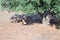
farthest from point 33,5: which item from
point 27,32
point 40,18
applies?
point 40,18

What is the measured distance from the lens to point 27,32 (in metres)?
10.2

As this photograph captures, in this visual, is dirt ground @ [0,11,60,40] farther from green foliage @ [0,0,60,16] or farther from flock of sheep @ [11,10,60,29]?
green foliage @ [0,0,60,16]

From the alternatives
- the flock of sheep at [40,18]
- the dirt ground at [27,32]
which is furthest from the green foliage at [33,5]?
the dirt ground at [27,32]

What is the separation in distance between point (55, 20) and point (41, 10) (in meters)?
1.92

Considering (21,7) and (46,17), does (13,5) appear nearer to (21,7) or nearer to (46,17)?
(21,7)

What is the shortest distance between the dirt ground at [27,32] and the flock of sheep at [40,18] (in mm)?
362

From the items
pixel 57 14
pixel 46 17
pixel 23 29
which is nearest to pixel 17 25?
pixel 23 29

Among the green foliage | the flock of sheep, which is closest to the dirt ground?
the flock of sheep

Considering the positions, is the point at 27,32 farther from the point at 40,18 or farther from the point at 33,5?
the point at 40,18

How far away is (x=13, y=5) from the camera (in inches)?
402

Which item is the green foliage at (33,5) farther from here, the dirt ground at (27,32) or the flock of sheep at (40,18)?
the dirt ground at (27,32)

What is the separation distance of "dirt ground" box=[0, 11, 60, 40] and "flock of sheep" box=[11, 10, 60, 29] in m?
0.36

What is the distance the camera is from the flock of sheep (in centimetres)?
1082

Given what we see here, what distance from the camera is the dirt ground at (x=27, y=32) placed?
961 cm
